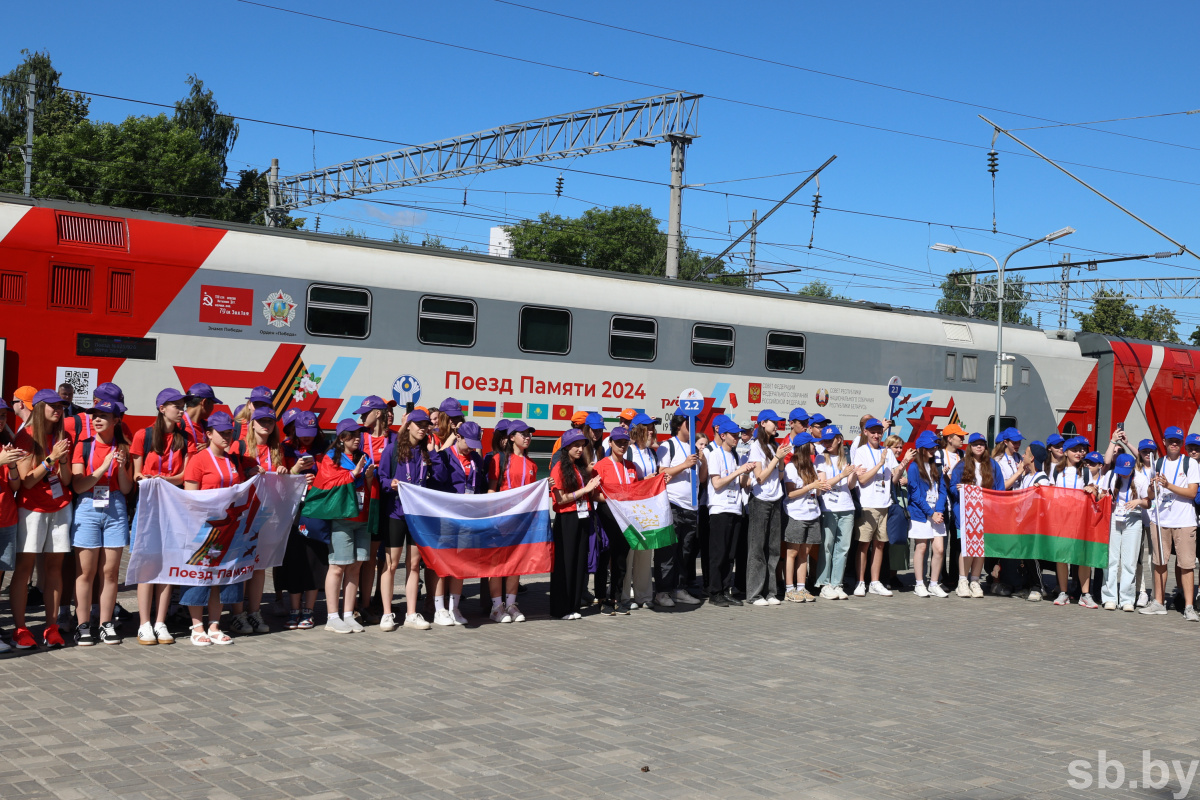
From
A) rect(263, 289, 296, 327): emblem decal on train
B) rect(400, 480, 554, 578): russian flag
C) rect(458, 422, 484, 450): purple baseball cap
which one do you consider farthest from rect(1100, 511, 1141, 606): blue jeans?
rect(263, 289, 296, 327): emblem decal on train

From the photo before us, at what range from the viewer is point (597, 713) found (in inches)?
270

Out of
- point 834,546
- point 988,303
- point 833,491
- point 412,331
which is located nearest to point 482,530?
point 833,491

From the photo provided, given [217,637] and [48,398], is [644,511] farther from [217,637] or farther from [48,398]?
[48,398]

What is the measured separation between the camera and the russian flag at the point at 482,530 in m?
9.48

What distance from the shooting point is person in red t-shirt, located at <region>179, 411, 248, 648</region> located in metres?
8.39

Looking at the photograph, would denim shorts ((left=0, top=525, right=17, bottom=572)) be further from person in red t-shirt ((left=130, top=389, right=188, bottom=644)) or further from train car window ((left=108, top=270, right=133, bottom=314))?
train car window ((left=108, top=270, right=133, bottom=314))

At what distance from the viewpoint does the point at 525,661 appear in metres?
8.31

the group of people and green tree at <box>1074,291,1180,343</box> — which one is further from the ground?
green tree at <box>1074,291,1180,343</box>

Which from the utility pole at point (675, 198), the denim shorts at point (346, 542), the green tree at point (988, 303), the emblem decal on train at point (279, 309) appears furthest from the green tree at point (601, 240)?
the denim shorts at point (346, 542)

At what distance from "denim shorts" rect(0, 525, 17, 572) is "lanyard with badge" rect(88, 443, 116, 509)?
56cm

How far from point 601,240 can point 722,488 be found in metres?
49.5

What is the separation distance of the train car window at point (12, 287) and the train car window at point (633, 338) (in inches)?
317

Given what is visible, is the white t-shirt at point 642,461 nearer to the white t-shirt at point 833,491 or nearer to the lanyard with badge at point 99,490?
the white t-shirt at point 833,491

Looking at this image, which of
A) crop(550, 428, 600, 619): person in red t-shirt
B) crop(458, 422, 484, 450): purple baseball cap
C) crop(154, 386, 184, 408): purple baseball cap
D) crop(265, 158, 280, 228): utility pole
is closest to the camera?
crop(154, 386, 184, 408): purple baseball cap
